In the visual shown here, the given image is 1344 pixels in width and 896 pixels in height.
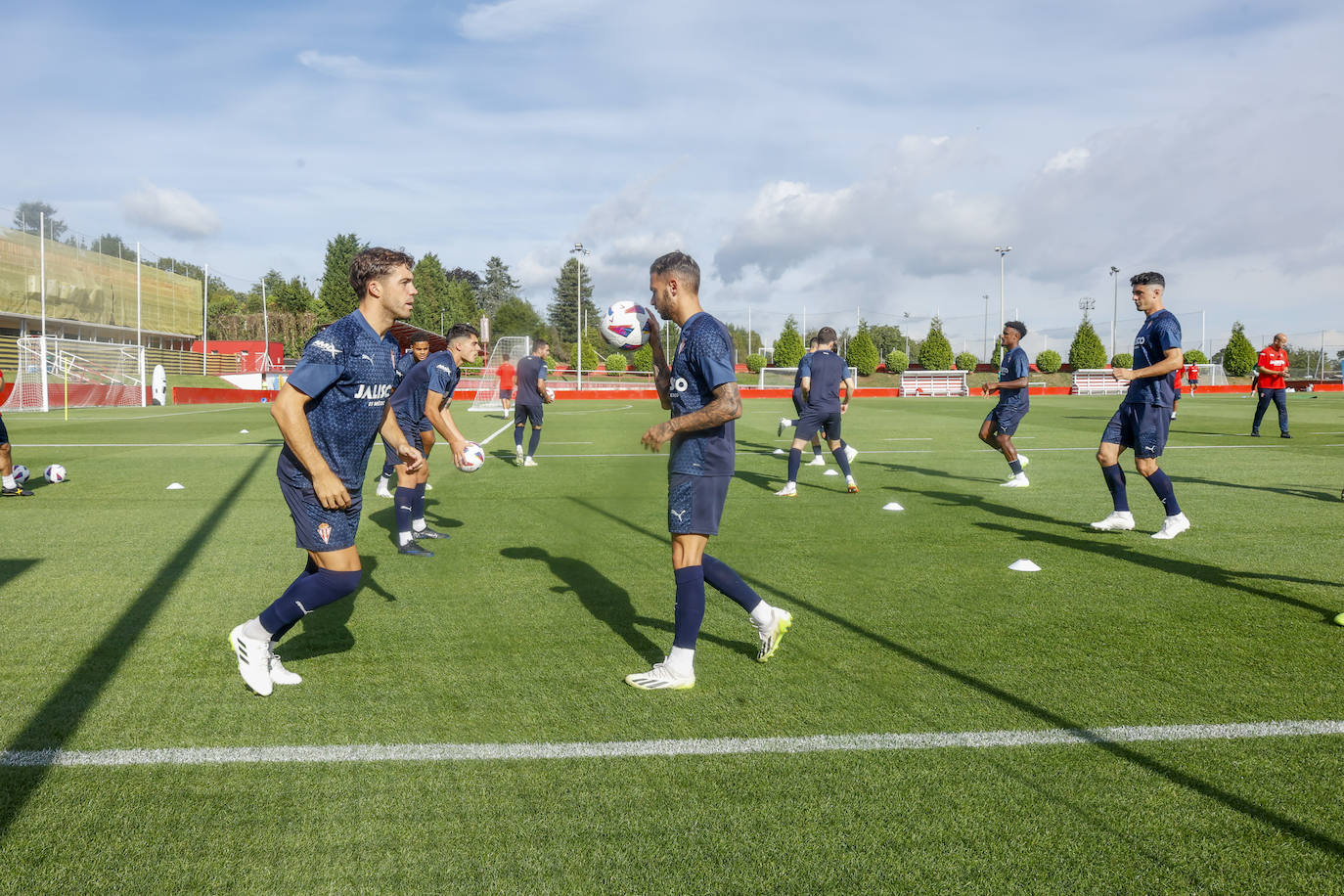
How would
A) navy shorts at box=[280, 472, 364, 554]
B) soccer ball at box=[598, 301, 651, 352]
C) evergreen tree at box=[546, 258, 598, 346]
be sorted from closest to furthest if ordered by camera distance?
navy shorts at box=[280, 472, 364, 554] → soccer ball at box=[598, 301, 651, 352] → evergreen tree at box=[546, 258, 598, 346]

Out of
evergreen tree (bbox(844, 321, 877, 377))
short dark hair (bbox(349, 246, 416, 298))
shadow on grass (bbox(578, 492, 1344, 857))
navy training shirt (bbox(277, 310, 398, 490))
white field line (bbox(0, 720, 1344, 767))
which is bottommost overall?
white field line (bbox(0, 720, 1344, 767))

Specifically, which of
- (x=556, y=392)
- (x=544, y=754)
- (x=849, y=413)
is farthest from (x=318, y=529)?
(x=556, y=392)

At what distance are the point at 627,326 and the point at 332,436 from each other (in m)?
1.85

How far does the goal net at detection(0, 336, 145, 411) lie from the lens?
1240 inches

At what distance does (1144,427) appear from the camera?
7.96m

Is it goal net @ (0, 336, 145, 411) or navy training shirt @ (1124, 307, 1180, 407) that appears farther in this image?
goal net @ (0, 336, 145, 411)

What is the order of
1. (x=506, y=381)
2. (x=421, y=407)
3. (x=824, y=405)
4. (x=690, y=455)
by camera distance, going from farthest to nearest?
(x=506, y=381) → (x=824, y=405) → (x=421, y=407) → (x=690, y=455)

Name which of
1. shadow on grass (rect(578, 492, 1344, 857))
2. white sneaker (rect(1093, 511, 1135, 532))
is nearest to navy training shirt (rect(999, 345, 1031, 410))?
white sneaker (rect(1093, 511, 1135, 532))

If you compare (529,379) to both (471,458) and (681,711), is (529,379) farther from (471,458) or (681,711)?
(681,711)

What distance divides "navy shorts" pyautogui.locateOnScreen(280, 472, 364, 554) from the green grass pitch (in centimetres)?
76

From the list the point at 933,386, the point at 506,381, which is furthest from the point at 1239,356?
the point at 506,381

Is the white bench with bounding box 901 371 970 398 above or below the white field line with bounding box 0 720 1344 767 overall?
above

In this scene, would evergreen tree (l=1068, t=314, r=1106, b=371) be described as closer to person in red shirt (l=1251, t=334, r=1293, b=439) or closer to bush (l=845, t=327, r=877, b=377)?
bush (l=845, t=327, r=877, b=377)

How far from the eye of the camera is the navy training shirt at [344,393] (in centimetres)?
385
